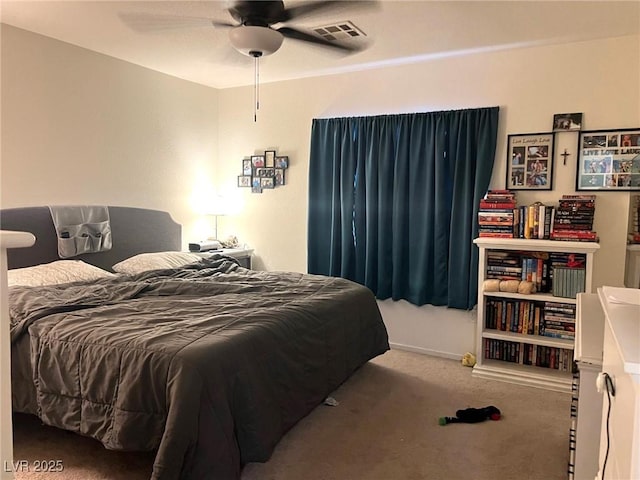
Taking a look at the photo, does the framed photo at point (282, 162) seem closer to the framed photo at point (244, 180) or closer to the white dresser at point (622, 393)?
the framed photo at point (244, 180)

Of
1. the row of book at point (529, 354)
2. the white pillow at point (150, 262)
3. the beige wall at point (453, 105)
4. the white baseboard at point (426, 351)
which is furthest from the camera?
the white baseboard at point (426, 351)

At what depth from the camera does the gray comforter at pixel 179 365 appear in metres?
1.90

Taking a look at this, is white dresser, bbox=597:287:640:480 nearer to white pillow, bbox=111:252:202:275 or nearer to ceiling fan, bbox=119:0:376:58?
ceiling fan, bbox=119:0:376:58

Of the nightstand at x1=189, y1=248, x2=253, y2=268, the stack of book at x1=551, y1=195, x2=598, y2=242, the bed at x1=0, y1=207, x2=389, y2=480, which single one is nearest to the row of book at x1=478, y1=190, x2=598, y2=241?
the stack of book at x1=551, y1=195, x2=598, y2=242

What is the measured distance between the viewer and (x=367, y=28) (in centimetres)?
318

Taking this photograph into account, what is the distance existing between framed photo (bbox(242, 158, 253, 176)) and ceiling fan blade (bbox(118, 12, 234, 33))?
6.07 ft

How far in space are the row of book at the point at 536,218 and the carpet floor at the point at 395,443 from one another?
3.65ft

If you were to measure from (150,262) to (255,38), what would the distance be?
6.42 ft

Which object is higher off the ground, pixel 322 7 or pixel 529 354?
pixel 322 7

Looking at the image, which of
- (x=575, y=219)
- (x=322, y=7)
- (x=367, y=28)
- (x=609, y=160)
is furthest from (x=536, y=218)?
(x=322, y=7)

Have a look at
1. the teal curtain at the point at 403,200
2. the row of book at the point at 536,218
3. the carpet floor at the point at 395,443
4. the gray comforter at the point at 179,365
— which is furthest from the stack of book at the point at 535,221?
the gray comforter at the point at 179,365

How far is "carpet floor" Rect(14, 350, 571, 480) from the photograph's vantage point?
225cm

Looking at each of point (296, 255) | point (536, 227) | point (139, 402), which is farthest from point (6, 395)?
point (296, 255)

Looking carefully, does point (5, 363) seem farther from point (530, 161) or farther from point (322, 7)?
point (530, 161)
